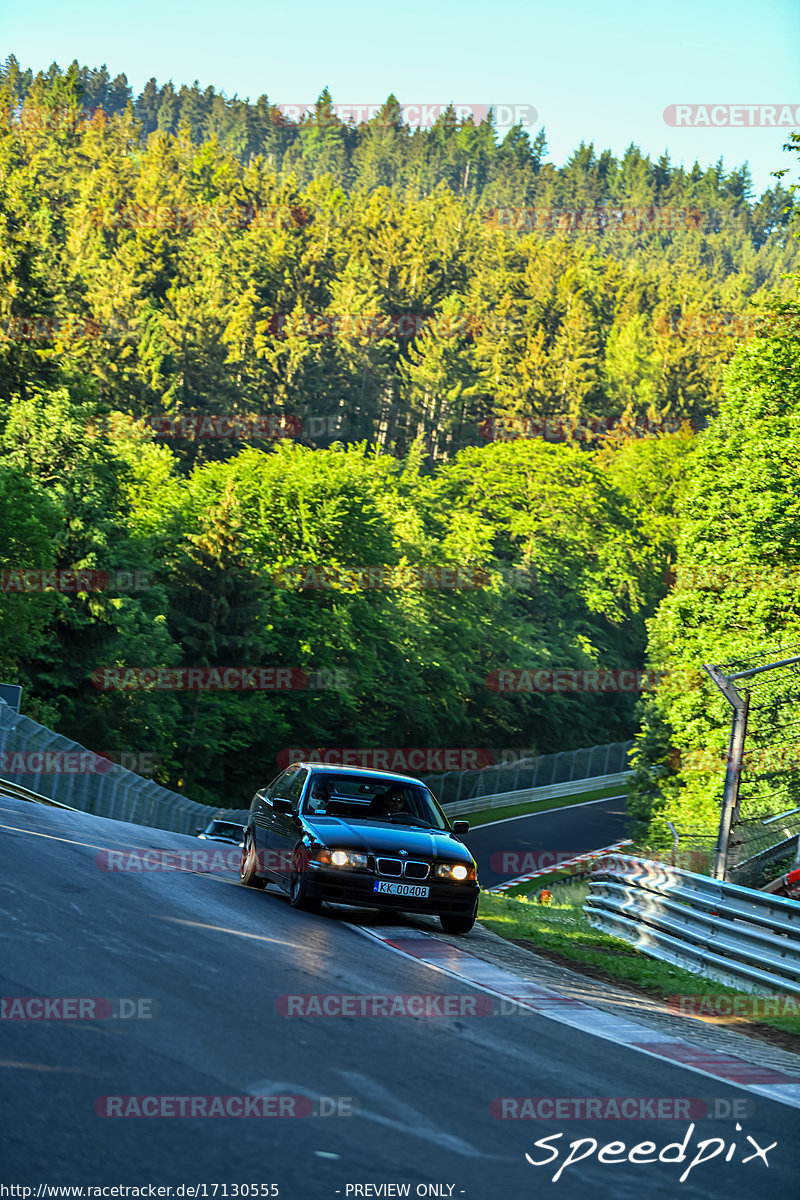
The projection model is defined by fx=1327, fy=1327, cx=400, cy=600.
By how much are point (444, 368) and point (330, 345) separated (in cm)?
997

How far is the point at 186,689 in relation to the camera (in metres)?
55.3

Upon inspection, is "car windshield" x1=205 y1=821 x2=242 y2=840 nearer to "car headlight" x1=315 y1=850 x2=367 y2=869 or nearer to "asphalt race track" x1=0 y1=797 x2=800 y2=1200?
"car headlight" x1=315 y1=850 x2=367 y2=869

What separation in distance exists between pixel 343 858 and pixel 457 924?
4.98ft

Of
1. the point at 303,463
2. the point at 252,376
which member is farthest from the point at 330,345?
the point at 303,463

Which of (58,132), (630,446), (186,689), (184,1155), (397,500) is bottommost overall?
(186,689)

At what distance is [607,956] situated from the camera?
14094mm

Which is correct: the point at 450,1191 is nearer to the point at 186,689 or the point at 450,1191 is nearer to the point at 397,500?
the point at 186,689

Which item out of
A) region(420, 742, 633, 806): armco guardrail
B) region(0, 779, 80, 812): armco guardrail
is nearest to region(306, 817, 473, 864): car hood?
region(0, 779, 80, 812): armco guardrail

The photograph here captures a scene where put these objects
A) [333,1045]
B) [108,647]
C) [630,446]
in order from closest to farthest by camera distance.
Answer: [333,1045] → [108,647] → [630,446]

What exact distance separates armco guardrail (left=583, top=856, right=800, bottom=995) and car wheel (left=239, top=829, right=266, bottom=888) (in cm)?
467

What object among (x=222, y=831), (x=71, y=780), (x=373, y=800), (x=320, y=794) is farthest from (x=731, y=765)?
(x=71, y=780)

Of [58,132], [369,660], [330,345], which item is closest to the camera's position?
[369,660]

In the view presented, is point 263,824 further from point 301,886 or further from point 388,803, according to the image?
point 301,886

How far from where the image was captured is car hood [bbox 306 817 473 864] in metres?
12.6
